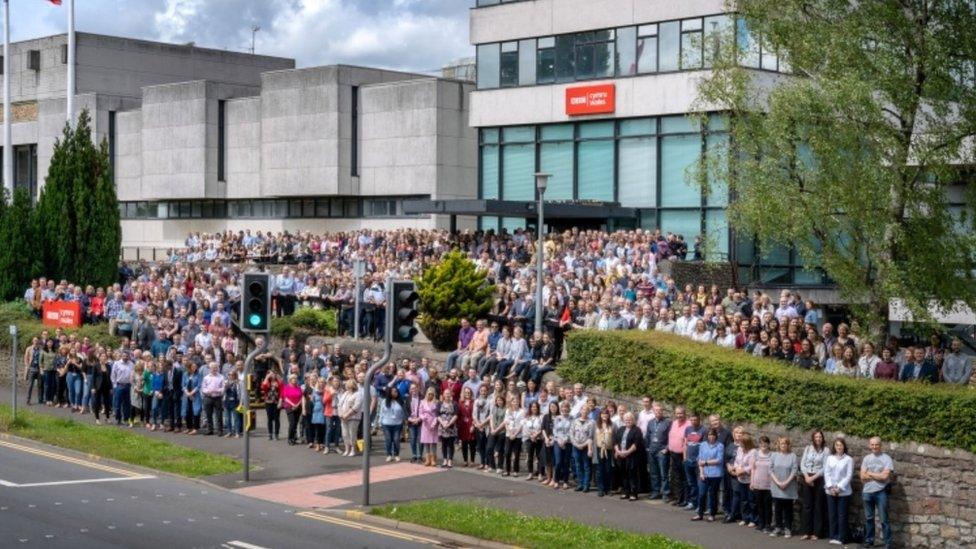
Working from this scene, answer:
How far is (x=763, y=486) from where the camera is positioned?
2114cm

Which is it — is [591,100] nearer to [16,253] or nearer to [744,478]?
[16,253]

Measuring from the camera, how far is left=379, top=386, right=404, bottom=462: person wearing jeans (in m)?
26.8

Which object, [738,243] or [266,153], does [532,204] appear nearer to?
[738,243]

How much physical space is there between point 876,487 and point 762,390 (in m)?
2.91

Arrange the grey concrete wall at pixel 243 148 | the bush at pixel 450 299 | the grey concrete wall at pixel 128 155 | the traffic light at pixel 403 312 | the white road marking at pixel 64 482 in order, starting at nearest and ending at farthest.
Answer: the traffic light at pixel 403 312, the white road marking at pixel 64 482, the bush at pixel 450 299, the grey concrete wall at pixel 243 148, the grey concrete wall at pixel 128 155

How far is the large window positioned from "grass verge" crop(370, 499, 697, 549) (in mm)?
17682

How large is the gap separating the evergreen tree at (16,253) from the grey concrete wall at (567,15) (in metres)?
15.7

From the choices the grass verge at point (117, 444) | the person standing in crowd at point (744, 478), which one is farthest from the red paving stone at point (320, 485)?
the person standing in crowd at point (744, 478)

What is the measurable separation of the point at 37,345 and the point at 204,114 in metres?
23.4

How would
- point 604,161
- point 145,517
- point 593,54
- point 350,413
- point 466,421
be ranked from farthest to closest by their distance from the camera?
point 604,161 < point 593,54 < point 350,413 < point 466,421 < point 145,517

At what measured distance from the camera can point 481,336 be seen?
2878cm

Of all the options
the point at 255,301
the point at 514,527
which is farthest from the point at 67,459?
the point at 514,527

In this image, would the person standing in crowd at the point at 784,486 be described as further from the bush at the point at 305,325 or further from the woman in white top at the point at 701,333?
the bush at the point at 305,325

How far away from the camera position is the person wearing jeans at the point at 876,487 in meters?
20.1
